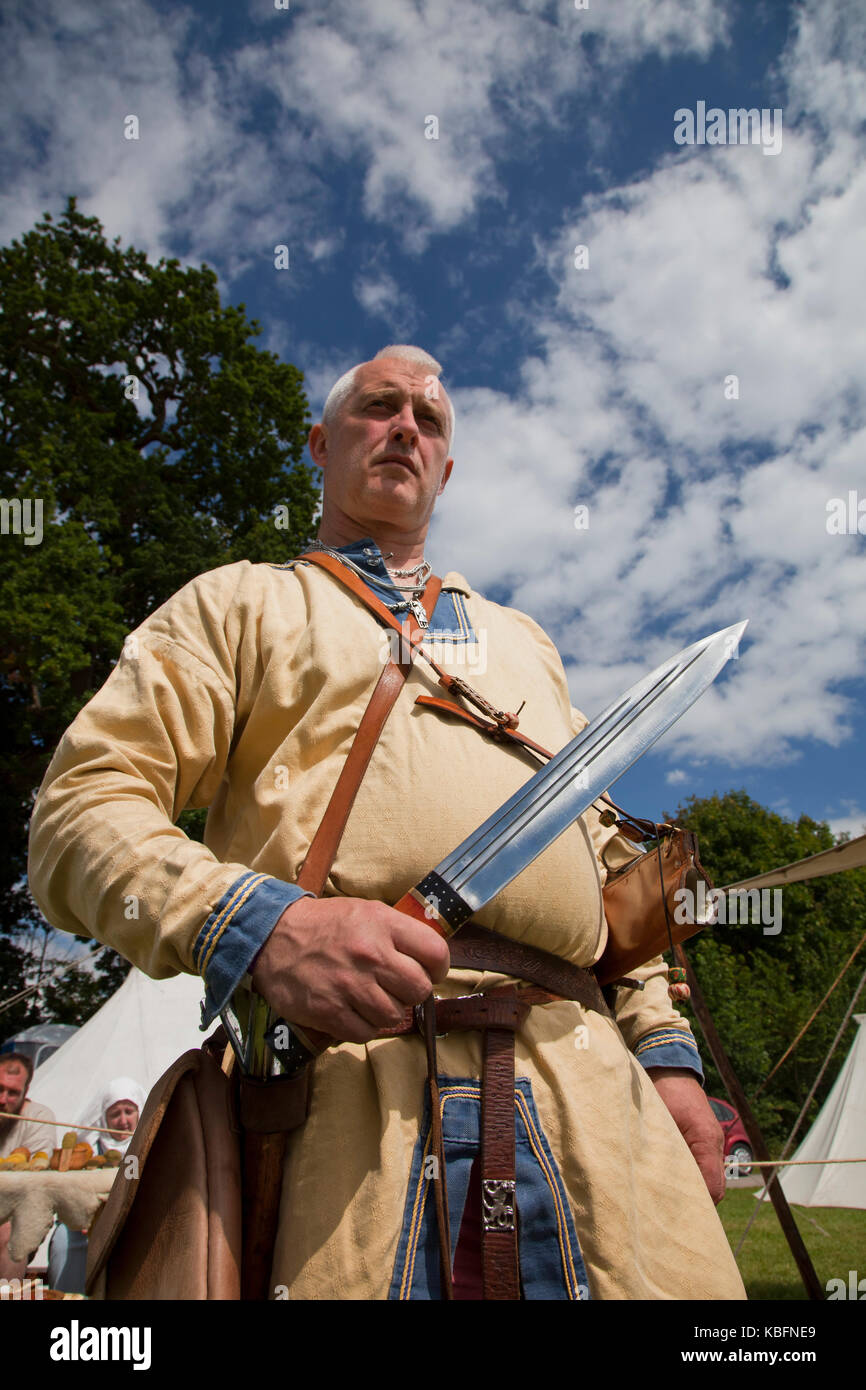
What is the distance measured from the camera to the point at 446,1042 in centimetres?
126

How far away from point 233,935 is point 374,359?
1.54 metres

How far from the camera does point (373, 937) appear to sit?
1025 millimetres

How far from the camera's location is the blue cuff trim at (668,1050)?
64.5 inches

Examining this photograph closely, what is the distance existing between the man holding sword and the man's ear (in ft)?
1.71

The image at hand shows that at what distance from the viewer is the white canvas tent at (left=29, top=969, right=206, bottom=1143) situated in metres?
8.09

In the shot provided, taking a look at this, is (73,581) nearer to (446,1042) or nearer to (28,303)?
(28,303)

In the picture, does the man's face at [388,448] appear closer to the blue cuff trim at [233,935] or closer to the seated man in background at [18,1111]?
the blue cuff trim at [233,935]

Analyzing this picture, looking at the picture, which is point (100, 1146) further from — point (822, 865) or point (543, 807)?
point (543, 807)

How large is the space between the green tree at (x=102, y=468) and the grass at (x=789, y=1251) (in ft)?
27.5

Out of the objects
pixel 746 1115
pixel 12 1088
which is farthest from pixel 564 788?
pixel 12 1088

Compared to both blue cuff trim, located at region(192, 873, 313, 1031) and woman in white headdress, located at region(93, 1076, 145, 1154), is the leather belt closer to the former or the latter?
blue cuff trim, located at region(192, 873, 313, 1031)

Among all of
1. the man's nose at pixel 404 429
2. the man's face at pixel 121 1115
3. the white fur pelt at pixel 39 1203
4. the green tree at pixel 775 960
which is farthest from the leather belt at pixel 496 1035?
the green tree at pixel 775 960

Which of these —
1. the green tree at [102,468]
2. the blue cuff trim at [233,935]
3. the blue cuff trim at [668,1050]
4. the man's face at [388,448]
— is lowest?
the blue cuff trim at [668,1050]
